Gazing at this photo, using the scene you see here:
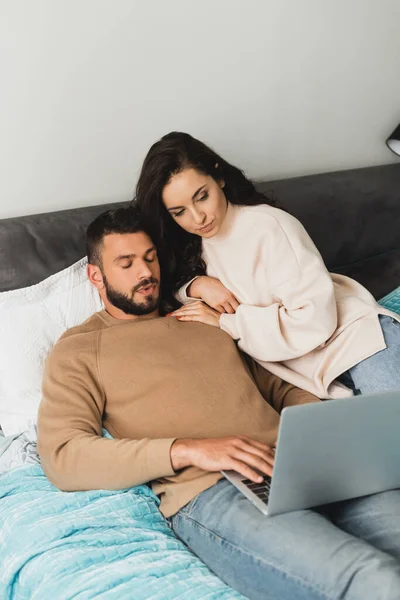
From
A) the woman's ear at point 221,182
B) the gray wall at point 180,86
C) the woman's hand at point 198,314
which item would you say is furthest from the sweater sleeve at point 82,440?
the gray wall at point 180,86

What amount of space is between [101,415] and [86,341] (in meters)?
0.18

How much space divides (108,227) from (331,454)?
87 cm

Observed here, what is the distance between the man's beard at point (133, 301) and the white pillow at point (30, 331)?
13 cm

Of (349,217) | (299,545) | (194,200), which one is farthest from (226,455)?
(349,217)

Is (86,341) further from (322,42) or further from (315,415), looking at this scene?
(322,42)

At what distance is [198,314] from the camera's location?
78.0 inches

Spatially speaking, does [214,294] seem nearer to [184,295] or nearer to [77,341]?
[184,295]

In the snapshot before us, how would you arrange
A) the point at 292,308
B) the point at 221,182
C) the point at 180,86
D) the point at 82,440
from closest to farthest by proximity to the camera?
A: the point at 82,440 < the point at 292,308 < the point at 221,182 < the point at 180,86

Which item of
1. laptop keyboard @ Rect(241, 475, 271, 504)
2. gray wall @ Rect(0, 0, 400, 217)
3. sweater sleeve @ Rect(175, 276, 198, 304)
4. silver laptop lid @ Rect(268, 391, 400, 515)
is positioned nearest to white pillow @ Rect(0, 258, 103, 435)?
sweater sleeve @ Rect(175, 276, 198, 304)

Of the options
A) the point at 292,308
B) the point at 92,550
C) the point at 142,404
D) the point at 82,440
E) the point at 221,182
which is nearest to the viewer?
the point at 92,550

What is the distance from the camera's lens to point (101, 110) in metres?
2.31

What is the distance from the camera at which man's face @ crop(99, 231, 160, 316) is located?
1946mm

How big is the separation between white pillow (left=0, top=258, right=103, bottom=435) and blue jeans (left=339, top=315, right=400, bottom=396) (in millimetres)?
706

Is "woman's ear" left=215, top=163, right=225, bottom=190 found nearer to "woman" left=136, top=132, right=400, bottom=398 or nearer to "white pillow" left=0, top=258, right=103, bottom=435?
"woman" left=136, top=132, right=400, bottom=398
